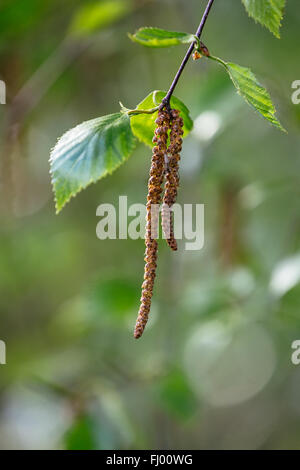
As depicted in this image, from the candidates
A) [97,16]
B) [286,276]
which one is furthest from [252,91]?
→ [97,16]

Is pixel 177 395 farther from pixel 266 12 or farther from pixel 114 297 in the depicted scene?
pixel 266 12

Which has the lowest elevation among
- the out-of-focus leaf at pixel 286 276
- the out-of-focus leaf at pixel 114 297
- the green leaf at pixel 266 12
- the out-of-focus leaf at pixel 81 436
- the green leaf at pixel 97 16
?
the out-of-focus leaf at pixel 81 436

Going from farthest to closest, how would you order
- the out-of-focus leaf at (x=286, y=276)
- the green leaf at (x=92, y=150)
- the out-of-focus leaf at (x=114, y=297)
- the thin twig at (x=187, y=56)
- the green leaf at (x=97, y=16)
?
the out-of-focus leaf at (x=114, y=297)
the green leaf at (x=97, y=16)
the out-of-focus leaf at (x=286, y=276)
the green leaf at (x=92, y=150)
the thin twig at (x=187, y=56)

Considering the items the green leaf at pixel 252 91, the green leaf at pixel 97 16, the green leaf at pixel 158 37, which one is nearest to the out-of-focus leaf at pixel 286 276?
the green leaf at pixel 252 91

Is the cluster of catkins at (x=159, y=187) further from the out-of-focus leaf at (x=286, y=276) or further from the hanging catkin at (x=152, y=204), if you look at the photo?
the out-of-focus leaf at (x=286, y=276)
